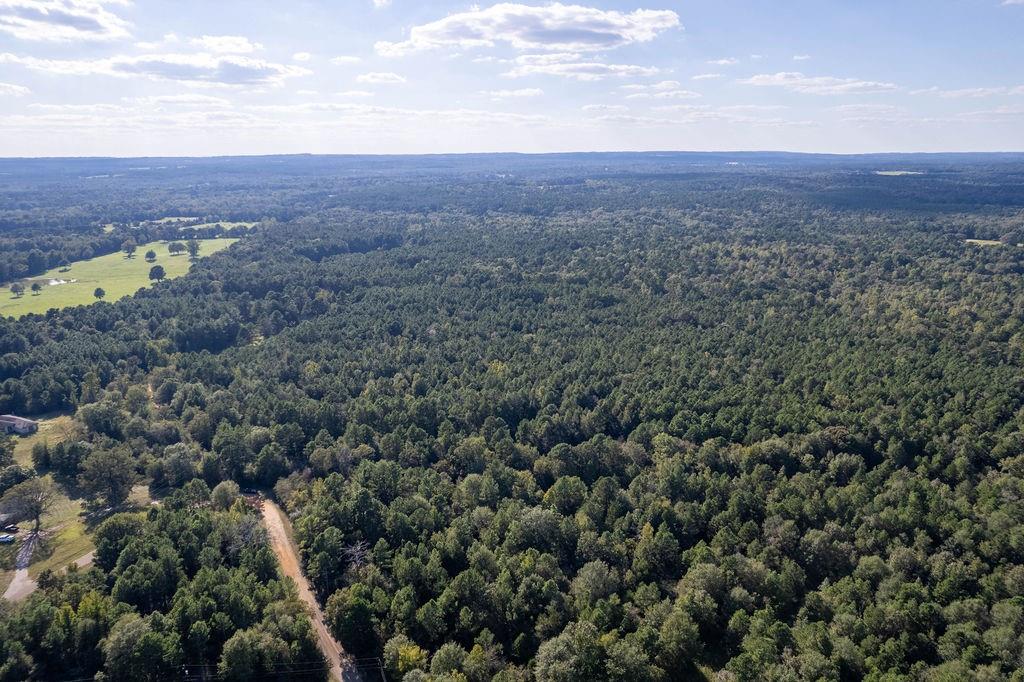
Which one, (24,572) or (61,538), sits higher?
(61,538)

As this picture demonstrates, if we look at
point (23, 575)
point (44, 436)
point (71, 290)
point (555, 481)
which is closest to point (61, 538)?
point (23, 575)

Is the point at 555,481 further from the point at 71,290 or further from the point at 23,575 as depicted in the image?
the point at 71,290

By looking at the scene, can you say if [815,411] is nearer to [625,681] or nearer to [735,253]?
[625,681]

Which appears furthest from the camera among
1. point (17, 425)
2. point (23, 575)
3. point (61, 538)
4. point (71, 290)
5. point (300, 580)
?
point (71, 290)

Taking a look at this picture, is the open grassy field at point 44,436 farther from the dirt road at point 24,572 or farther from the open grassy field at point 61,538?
the dirt road at point 24,572

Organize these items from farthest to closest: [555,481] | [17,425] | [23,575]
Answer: [17,425], [555,481], [23,575]

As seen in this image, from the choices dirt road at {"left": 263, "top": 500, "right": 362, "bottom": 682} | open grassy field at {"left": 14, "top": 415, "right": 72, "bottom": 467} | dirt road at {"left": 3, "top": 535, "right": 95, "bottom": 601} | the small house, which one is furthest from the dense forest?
the small house

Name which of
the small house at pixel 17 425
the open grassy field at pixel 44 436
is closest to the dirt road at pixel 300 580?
the open grassy field at pixel 44 436

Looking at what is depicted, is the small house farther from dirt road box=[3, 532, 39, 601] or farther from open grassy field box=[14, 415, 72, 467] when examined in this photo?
dirt road box=[3, 532, 39, 601]
